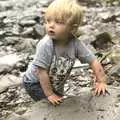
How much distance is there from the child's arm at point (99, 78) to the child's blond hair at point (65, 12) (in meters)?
0.47

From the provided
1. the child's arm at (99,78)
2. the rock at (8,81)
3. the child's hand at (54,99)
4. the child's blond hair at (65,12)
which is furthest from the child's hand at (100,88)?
the rock at (8,81)

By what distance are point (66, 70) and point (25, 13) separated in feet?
17.4

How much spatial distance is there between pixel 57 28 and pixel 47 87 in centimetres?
55

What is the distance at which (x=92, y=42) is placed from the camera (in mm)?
6988

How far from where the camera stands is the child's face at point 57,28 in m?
3.86

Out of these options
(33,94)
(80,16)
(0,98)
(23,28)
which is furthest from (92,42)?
(80,16)

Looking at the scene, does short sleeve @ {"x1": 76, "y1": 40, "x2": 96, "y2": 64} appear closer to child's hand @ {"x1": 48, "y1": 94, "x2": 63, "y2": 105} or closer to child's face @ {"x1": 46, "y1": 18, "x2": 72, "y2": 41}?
child's face @ {"x1": 46, "y1": 18, "x2": 72, "y2": 41}

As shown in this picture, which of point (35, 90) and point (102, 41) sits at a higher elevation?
point (35, 90)

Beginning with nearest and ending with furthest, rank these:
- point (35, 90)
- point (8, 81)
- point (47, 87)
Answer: point (47, 87)
point (35, 90)
point (8, 81)

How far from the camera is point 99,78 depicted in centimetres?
414

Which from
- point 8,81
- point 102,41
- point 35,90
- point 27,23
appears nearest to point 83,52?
point 35,90

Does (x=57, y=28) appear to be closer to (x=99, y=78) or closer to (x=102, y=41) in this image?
(x=99, y=78)

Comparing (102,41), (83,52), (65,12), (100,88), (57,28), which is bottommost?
(102,41)

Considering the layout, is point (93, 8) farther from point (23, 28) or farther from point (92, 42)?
point (92, 42)
